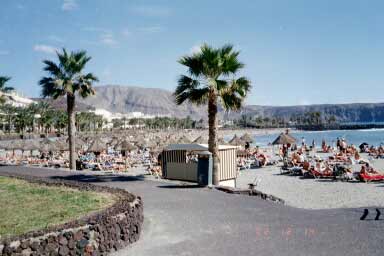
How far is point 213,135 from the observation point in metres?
16.1

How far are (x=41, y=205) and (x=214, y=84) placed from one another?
7848 mm

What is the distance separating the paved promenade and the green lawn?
151cm

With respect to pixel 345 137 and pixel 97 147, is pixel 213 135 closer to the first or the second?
pixel 97 147

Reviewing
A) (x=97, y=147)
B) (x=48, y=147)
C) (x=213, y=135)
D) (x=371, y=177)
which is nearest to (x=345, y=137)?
(x=48, y=147)

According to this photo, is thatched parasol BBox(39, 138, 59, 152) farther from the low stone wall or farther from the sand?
the low stone wall

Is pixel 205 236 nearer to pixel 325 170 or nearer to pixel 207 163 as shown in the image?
pixel 207 163

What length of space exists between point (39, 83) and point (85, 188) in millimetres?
12783

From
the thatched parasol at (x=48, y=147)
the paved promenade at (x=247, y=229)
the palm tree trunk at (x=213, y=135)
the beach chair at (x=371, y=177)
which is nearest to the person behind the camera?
the paved promenade at (x=247, y=229)

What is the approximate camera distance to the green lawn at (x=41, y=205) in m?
8.65

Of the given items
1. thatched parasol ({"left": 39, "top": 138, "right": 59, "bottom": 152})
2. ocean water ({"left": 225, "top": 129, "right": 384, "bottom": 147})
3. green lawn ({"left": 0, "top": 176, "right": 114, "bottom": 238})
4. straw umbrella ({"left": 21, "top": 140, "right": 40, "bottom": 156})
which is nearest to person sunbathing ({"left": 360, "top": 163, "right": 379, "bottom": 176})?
green lawn ({"left": 0, "top": 176, "right": 114, "bottom": 238})

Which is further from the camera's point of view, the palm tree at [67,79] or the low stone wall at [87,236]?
the palm tree at [67,79]

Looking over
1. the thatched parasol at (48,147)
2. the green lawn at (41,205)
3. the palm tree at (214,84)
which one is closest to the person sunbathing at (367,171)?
the palm tree at (214,84)

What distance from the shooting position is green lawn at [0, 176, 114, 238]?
865cm

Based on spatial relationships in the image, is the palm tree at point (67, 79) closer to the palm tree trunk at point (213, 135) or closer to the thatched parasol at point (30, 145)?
the palm tree trunk at point (213, 135)
